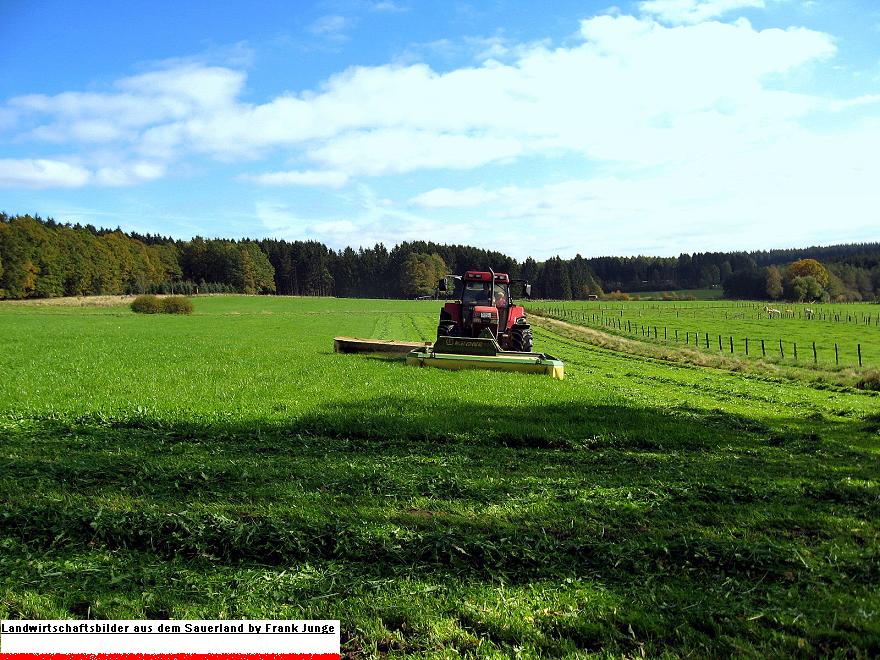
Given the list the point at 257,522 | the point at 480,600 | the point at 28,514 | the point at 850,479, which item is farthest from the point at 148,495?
the point at 850,479

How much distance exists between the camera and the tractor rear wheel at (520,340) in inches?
762

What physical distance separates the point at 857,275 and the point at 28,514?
148 metres

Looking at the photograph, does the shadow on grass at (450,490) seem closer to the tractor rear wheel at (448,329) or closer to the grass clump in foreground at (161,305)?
the tractor rear wheel at (448,329)

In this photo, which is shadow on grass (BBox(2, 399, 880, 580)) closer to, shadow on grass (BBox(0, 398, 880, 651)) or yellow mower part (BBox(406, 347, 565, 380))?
shadow on grass (BBox(0, 398, 880, 651))

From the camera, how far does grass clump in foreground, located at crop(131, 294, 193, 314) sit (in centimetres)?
6147

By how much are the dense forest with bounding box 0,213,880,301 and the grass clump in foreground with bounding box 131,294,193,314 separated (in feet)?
106

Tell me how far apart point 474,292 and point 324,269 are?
118 meters

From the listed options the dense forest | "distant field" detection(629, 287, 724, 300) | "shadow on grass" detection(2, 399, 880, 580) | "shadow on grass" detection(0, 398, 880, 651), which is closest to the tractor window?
"shadow on grass" detection(2, 399, 880, 580)

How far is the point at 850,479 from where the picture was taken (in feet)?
22.7

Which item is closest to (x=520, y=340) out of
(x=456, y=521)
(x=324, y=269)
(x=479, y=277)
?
(x=479, y=277)

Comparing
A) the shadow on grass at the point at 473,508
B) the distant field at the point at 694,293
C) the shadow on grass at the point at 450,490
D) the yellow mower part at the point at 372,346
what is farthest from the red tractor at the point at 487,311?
the distant field at the point at 694,293

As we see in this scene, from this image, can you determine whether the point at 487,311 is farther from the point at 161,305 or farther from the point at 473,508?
the point at 161,305

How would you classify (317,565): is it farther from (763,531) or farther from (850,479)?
(850,479)

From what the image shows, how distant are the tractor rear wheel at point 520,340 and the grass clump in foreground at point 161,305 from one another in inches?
2084
